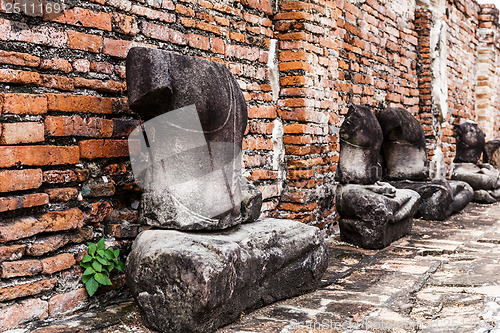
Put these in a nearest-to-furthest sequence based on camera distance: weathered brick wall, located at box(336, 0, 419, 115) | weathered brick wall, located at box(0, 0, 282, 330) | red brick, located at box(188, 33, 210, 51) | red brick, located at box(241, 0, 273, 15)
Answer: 1. weathered brick wall, located at box(0, 0, 282, 330)
2. red brick, located at box(188, 33, 210, 51)
3. red brick, located at box(241, 0, 273, 15)
4. weathered brick wall, located at box(336, 0, 419, 115)

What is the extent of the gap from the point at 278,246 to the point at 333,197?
7.47 feet

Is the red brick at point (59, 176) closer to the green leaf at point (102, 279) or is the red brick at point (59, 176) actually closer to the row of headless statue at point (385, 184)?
the green leaf at point (102, 279)

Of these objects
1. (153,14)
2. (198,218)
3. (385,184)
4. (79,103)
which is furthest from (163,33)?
(385,184)

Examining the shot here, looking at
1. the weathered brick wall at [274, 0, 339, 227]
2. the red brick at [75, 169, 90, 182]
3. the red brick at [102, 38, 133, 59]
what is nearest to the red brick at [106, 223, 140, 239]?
the red brick at [75, 169, 90, 182]

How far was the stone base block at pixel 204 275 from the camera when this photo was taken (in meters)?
2.30

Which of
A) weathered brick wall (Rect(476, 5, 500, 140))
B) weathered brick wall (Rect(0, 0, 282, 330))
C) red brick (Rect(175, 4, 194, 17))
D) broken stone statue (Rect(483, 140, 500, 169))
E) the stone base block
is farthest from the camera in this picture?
weathered brick wall (Rect(476, 5, 500, 140))

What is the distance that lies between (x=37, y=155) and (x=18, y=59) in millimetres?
472

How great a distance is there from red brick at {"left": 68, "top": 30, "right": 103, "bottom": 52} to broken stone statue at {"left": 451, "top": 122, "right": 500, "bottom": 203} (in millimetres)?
6353

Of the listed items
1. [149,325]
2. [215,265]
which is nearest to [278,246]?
[215,265]

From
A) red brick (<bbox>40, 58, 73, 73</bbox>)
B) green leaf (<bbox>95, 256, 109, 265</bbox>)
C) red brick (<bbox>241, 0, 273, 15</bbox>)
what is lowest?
green leaf (<bbox>95, 256, 109, 265</bbox>)

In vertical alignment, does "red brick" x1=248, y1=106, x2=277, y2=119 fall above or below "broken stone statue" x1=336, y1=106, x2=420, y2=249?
above

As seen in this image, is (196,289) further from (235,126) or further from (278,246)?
(235,126)

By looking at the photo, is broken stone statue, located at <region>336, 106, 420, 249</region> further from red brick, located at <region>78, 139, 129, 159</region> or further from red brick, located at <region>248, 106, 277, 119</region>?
red brick, located at <region>78, 139, 129, 159</region>

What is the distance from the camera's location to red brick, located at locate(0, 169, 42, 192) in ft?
7.74
